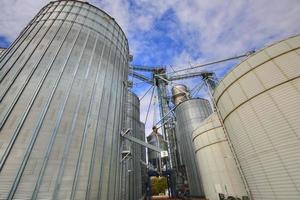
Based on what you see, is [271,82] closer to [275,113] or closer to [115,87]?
[275,113]

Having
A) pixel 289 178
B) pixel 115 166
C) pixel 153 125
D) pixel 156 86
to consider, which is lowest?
pixel 289 178

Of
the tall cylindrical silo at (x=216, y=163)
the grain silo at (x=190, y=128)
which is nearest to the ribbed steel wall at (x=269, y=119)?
the tall cylindrical silo at (x=216, y=163)

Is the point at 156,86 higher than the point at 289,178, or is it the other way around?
the point at 156,86

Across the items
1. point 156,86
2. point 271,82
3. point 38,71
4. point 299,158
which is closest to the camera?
point 299,158

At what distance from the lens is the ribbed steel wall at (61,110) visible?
19.6 ft

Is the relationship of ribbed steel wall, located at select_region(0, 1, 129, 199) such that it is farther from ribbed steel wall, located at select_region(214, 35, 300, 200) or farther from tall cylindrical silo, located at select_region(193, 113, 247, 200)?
tall cylindrical silo, located at select_region(193, 113, 247, 200)

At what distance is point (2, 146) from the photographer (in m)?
5.87

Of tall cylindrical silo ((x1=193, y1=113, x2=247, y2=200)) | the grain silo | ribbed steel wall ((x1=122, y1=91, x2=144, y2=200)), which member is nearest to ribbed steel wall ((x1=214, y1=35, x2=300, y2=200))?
tall cylindrical silo ((x1=193, y1=113, x2=247, y2=200))

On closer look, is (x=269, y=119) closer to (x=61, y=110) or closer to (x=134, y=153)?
(x=61, y=110)

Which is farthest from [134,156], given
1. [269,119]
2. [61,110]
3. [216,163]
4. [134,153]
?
[269,119]

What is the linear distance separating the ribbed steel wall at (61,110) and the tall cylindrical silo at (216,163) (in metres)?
9.41

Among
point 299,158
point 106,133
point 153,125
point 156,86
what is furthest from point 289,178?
point 156,86

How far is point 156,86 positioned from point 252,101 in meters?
25.9

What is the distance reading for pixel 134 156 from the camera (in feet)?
61.3
